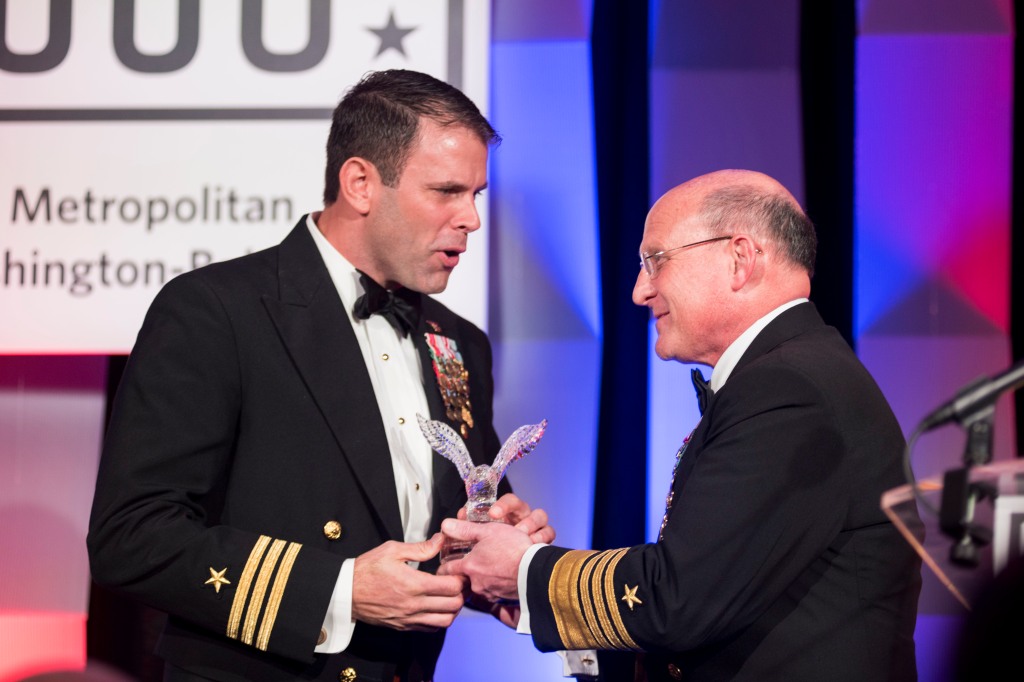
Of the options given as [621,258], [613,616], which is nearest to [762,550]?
[613,616]

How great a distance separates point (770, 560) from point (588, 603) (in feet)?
1.20

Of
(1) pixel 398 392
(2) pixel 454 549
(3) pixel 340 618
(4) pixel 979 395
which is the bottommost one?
(3) pixel 340 618

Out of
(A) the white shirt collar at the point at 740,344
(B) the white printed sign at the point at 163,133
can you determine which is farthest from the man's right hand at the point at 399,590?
(B) the white printed sign at the point at 163,133

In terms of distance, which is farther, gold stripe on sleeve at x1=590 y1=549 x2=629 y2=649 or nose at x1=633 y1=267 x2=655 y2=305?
nose at x1=633 y1=267 x2=655 y2=305

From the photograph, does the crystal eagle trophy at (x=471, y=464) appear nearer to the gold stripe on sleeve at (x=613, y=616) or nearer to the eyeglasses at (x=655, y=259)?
the gold stripe on sleeve at (x=613, y=616)

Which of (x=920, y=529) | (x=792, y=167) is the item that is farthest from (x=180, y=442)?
(x=792, y=167)

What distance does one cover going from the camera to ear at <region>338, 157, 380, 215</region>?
2.63 metres

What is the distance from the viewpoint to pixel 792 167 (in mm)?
3512

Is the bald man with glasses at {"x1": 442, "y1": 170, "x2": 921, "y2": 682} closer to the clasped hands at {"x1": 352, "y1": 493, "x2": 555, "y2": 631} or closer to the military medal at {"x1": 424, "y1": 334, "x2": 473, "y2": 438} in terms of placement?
the clasped hands at {"x1": 352, "y1": 493, "x2": 555, "y2": 631}

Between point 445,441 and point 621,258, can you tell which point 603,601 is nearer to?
point 445,441

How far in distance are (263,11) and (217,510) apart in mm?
1825

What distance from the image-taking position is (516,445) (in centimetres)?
236

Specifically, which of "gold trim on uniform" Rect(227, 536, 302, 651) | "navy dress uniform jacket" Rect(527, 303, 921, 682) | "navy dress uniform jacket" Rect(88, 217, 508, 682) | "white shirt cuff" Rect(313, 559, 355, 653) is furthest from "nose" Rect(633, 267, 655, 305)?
"gold trim on uniform" Rect(227, 536, 302, 651)

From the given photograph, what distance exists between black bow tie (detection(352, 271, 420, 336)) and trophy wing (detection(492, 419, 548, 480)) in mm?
455
